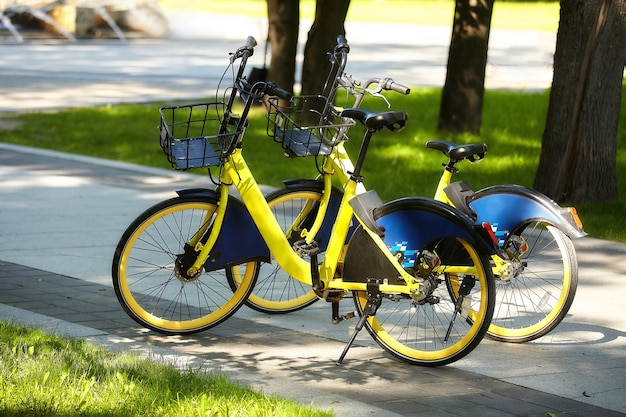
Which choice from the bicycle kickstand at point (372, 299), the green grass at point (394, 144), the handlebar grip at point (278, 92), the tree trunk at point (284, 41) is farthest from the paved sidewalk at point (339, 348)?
the tree trunk at point (284, 41)

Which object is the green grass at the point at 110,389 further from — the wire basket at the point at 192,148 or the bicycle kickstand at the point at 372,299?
the wire basket at the point at 192,148

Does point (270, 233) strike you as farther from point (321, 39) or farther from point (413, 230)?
point (321, 39)

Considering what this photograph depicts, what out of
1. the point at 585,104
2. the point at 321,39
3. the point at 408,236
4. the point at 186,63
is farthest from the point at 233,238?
the point at 186,63

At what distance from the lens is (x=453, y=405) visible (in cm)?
499

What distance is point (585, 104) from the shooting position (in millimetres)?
10148

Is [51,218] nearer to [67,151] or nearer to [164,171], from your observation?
[164,171]

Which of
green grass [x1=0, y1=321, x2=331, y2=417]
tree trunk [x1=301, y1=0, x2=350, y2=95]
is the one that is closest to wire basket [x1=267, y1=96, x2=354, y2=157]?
green grass [x1=0, y1=321, x2=331, y2=417]

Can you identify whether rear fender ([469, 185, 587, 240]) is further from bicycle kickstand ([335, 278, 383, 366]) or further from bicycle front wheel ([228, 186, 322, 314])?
bicycle front wheel ([228, 186, 322, 314])

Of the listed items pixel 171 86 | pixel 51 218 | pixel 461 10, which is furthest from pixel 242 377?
Result: pixel 171 86

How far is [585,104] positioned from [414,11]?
41239 mm

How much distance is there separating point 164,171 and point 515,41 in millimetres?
23593

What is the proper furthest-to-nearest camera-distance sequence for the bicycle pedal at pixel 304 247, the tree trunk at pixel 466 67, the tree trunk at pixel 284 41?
the tree trunk at pixel 284 41, the tree trunk at pixel 466 67, the bicycle pedal at pixel 304 247

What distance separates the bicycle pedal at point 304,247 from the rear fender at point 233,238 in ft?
0.87

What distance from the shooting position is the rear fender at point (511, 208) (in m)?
6.07
